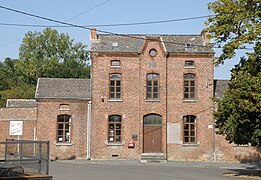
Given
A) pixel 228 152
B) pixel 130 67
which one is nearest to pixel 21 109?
pixel 130 67

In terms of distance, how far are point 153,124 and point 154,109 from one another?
1154mm

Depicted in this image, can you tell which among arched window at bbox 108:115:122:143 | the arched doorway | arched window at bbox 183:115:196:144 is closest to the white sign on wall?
arched window at bbox 108:115:122:143

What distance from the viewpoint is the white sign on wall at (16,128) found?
3656 centimetres

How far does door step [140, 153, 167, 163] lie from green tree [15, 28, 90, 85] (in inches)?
1315

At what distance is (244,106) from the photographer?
71.2ft

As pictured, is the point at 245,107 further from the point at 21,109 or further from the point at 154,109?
the point at 21,109

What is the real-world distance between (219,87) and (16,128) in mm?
16666

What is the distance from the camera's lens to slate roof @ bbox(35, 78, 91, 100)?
34906 mm

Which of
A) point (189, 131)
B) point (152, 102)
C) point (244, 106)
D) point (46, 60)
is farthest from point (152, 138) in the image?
point (46, 60)

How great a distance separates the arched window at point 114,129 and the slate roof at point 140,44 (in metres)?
5.24

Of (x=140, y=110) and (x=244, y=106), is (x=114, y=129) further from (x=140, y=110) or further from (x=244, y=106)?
(x=244, y=106)

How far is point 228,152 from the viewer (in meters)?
34.6

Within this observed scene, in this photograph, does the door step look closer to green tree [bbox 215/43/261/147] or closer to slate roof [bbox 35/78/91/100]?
slate roof [bbox 35/78/91/100]

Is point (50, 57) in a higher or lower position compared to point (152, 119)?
higher
